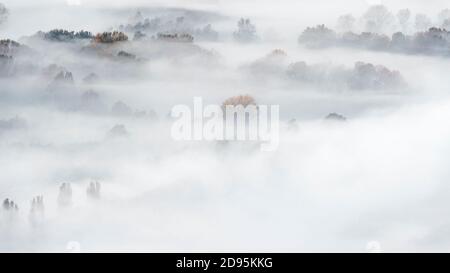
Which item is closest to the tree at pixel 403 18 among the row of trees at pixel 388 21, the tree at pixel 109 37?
the row of trees at pixel 388 21

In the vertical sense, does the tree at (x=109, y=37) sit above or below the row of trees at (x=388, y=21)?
below

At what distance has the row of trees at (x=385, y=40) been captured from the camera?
3338mm

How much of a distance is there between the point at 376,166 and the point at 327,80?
0.36 meters

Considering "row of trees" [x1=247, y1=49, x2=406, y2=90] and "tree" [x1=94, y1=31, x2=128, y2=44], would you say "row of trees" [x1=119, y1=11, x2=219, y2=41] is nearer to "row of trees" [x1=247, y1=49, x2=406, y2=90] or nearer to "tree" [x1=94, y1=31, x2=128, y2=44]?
"tree" [x1=94, y1=31, x2=128, y2=44]

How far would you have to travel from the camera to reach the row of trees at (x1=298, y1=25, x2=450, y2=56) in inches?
131

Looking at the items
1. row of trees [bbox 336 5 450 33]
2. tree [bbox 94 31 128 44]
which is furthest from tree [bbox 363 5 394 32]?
tree [bbox 94 31 128 44]

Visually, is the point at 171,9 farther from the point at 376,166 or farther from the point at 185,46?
the point at 376,166

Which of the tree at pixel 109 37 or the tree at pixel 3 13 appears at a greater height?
the tree at pixel 3 13

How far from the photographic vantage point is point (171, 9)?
3326mm

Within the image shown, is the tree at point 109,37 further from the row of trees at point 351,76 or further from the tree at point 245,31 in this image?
the row of trees at point 351,76

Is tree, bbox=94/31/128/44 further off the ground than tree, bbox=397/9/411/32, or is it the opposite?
tree, bbox=397/9/411/32

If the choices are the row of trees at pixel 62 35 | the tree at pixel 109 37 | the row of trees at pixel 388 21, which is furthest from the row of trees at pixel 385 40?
the row of trees at pixel 62 35

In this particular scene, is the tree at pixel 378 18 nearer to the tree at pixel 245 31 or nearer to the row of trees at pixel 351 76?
the row of trees at pixel 351 76

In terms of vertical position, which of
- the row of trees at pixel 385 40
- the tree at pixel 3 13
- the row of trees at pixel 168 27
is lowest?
the row of trees at pixel 385 40
